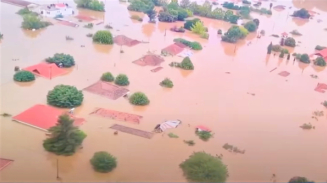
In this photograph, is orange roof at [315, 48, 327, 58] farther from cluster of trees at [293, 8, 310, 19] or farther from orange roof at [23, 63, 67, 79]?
orange roof at [23, 63, 67, 79]

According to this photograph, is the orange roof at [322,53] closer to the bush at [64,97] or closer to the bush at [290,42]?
the bush at [290,42]

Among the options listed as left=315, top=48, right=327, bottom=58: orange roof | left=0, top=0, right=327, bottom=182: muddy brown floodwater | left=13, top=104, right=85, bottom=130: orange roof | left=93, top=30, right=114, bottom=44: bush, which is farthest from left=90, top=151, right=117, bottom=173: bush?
left=315, top=48, right=327, bottom=58: orange roof

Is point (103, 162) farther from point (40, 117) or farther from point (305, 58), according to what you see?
point (305, 58)

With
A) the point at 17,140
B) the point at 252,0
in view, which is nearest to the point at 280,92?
the point at 17,140

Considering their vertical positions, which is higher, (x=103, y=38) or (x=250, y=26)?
(x=250, y=26)

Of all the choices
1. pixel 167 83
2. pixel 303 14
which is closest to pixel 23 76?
pixel 167 83

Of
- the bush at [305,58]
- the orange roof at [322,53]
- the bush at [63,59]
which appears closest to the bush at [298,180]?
the bush at [63,59]
